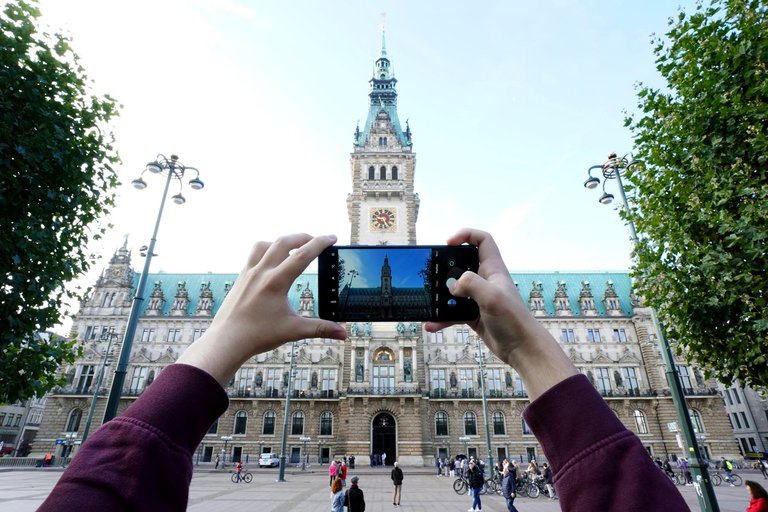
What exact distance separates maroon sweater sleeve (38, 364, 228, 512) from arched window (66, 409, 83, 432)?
199ft

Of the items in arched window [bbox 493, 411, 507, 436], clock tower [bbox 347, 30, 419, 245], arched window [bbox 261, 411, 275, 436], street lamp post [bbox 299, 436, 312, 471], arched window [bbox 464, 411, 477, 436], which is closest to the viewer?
street lamp post [bbox 299, 436, 312, 471]

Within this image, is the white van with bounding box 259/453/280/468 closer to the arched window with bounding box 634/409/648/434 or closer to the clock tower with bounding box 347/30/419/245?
the clock tower with bounding box 347/30/419/245

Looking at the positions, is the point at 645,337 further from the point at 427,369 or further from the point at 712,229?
the point at 712,229

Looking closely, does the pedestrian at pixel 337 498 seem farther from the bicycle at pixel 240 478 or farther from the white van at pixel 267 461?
the white van at pixel 267 461

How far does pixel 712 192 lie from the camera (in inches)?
349

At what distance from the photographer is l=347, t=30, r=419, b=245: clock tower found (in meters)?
50.6

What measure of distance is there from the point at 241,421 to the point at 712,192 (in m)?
49.4

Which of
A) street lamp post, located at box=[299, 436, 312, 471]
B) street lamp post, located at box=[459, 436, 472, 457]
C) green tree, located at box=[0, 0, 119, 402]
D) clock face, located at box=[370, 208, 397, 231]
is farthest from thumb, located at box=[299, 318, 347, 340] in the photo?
clock face, located at box=[370, 208, 397, 231]

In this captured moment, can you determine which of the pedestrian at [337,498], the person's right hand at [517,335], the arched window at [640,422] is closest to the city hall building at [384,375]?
the arched window at [640,422]

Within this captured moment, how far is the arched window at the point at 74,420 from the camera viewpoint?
47.5 metres

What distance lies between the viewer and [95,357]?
50.6 m

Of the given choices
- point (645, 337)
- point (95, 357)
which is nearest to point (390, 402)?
point (645, 337)

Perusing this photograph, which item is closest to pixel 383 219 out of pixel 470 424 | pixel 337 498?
pixel 470 424

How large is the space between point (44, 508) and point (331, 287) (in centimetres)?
199
